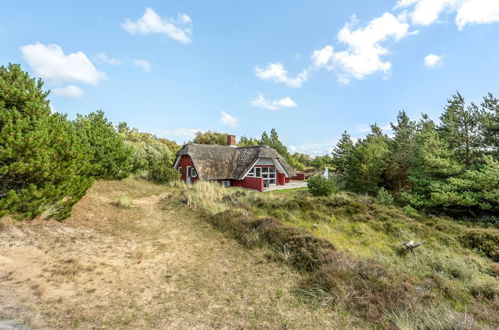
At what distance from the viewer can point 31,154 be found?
574 cm

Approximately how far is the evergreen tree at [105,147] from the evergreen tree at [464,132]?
24073 mm

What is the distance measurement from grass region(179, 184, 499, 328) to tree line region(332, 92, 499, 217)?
302 cm

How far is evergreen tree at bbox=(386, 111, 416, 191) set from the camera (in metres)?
18.6

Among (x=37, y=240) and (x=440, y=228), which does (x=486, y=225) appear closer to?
(x=440, y=228)

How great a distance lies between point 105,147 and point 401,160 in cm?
2315

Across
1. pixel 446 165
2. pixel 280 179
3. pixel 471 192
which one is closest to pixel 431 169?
pixel 446 165

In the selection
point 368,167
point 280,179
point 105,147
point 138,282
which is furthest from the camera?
point 280,179

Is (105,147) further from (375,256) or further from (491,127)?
(491,127)

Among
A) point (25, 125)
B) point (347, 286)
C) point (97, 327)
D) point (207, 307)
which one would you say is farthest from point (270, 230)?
point (25, 125)

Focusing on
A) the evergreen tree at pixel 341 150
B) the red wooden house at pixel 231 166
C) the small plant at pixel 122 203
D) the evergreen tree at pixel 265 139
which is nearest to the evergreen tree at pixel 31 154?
the small plant at pixel 122 203

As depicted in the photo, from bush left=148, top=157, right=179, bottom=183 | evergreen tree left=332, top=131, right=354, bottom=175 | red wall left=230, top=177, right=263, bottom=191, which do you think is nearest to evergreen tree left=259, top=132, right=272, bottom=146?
evergreen tree left=332, top=131, right=354, bottom=175

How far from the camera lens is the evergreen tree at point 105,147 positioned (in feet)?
48.1

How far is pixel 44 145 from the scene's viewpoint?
603 centimetres

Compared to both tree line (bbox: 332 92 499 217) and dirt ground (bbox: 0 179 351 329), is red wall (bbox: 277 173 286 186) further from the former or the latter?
dirt ground (bbox: 0 179 351 329)
